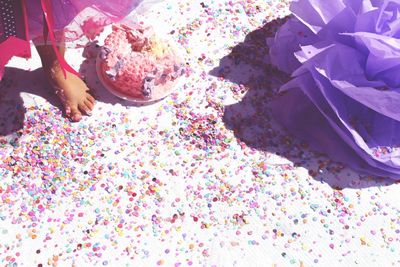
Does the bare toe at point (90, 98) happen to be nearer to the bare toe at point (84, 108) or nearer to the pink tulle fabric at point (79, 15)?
the bare toe at point (84, 108)

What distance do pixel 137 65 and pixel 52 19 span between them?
10.3 inches

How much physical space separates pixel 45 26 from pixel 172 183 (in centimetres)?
43

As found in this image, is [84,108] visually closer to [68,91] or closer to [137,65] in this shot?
[68,91]

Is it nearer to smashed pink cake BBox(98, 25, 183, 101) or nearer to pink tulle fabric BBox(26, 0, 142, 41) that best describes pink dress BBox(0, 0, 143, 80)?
pink tulle fabric BBox(26, 0, 142, 41)

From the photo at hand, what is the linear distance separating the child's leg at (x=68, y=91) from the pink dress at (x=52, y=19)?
129 millimetres

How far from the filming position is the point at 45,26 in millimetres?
1000

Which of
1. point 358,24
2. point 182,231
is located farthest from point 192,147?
point 358,24

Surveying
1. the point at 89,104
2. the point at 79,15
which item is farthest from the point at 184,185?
the point at 79,15

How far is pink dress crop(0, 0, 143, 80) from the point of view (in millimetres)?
950

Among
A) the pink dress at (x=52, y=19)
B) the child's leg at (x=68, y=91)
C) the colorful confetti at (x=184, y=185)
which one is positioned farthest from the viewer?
the child's leg at (x=68, y=91)

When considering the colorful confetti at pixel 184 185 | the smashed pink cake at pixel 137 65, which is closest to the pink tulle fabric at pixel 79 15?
the smashed pink cake at pixel 137 65

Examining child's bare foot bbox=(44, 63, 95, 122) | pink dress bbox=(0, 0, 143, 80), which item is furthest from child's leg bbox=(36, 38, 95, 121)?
pink dress bbox=(0, 0, 143, 80)

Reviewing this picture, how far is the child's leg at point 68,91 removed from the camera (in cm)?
120

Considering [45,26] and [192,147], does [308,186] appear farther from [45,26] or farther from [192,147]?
[45,26]
